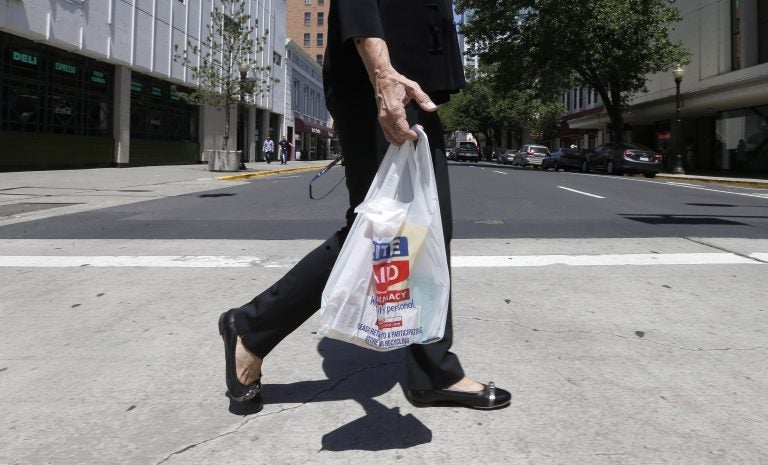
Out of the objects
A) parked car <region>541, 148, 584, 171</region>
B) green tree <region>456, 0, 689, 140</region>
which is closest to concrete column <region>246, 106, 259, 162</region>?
green tree <region>456, 0, 689, 140</region>

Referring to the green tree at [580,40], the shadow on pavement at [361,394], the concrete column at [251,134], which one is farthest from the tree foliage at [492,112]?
the shadow on pavement at [361,394]

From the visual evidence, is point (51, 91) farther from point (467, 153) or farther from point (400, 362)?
point (467, 153)

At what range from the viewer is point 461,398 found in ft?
7.36

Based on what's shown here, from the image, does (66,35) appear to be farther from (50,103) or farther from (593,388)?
(593,388)

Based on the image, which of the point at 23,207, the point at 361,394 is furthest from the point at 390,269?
the point at 23,207

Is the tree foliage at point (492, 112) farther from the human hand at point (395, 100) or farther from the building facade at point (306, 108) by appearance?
the human hand at point (395, 100)

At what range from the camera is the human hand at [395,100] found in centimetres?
194

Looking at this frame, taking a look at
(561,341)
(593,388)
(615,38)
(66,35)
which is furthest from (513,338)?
(615,38)

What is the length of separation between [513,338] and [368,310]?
4.64 ft

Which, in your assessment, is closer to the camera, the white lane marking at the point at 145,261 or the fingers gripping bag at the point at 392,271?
the fingers gripping bag at the point at 392,271

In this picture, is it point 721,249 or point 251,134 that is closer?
point 721,249

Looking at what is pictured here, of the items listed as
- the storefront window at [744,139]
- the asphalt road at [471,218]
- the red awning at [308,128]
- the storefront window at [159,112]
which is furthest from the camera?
the red awning at [308,128]

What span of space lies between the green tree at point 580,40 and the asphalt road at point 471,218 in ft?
56.4

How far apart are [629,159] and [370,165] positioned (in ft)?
78.2
